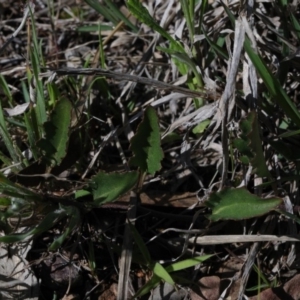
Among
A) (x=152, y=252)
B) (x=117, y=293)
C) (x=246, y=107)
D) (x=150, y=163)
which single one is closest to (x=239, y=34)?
(x=246, y=107)

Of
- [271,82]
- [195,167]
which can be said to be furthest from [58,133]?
[271,82]

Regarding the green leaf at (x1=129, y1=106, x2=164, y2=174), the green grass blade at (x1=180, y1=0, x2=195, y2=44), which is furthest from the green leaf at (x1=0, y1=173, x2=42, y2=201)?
the green grass blade at (x1=180, y1=0, x2=195, y2=44)

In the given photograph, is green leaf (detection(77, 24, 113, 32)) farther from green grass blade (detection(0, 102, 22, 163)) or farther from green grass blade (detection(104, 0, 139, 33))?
green grass blade (detection(0, 102, 22, 163))

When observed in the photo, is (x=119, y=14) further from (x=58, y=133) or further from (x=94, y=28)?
(x=58, y=133)

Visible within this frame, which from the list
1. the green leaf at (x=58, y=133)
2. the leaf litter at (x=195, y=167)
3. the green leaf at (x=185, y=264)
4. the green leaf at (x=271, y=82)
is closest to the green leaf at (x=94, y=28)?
the leaf litter at (x=195, y=167)

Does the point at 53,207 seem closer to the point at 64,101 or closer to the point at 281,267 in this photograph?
the point at 64,101
